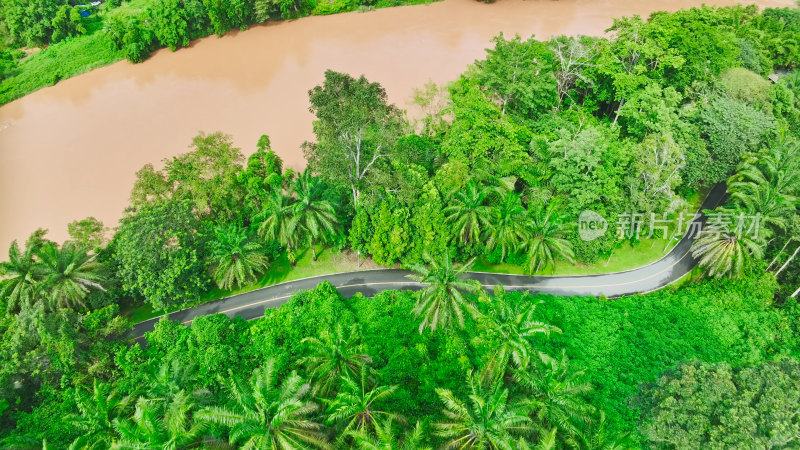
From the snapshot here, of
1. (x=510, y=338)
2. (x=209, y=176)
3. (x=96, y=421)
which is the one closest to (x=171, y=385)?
(x=96, y=421)

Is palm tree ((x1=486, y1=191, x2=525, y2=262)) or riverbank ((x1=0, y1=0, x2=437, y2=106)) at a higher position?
riverbank ((x1=0, y1=0, x2=437, y2=106))

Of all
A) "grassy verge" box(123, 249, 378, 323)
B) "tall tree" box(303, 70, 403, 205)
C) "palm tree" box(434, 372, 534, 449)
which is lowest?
"grassy verge" box(123, 249, 378, 323)

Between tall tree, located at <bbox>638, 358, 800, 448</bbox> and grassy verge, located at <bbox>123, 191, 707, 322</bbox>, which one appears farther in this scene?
grassy verge, located at <bbox>123, 191, 707, 322</bbox>

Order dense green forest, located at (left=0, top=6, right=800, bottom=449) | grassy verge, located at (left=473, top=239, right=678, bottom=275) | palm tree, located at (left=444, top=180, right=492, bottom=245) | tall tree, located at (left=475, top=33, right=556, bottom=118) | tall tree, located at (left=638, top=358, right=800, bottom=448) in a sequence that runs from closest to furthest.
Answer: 1. tall tree, located at (left=638, top=358, right=800, bottom=448)
2. dense green forest, located at (left=0, top=6, right=800, bottom=449)
3. palm tree, located at (left=444, top=180, right=492, bottom=245)
4. grassy verge, located at (left=473, top=239, right=678, bottom=275)
5. tall tree, located at (left=475, top=33, right=556, bottom=118)

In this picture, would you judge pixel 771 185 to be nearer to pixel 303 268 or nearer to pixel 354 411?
pixel 354 411

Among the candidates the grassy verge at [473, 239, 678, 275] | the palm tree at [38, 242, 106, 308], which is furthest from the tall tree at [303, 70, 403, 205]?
the palm tree at [38, 242, 106, 308]

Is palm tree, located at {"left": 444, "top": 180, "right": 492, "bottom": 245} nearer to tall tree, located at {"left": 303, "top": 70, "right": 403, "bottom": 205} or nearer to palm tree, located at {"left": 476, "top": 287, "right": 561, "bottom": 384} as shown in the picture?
tall tree, located at {"left": 303, "top": 70, "right": 403, "bottom": 205}

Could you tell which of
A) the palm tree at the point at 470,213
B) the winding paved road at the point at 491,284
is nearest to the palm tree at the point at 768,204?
the winding paved road at the point at 491,284

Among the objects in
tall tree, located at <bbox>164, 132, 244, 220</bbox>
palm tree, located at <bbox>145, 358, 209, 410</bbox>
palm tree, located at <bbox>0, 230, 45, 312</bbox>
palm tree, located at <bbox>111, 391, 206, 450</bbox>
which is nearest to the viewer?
palm tree, located at <bbox>111, 391, 206, 450</bbox>
